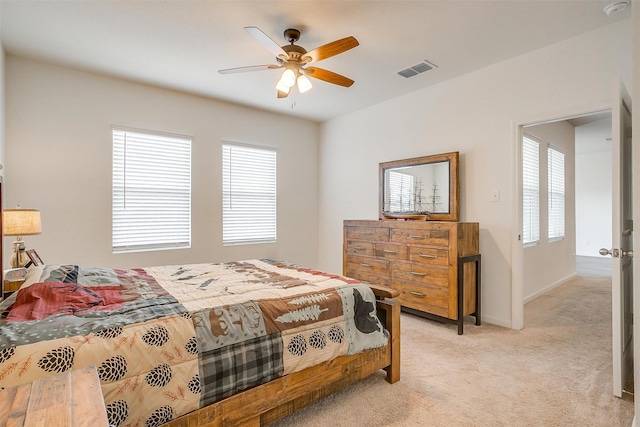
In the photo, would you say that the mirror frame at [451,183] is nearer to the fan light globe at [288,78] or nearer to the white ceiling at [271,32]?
the white ceiling at [271,32]

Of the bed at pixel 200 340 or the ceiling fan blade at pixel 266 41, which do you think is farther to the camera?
the ceiling fan blade at pixel 266 41

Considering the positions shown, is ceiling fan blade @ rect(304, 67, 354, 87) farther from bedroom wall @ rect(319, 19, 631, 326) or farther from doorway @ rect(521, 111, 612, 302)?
doorway @ rect(521, 111, 612, 302)

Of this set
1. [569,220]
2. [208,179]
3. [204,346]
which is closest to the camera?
[204,346]

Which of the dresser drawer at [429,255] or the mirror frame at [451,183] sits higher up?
the mirror frame at [451,183]

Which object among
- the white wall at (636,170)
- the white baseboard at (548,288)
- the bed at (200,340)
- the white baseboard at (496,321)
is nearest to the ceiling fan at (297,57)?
the white wall at (636,170)

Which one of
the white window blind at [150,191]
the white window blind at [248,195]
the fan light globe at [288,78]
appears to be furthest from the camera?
the white window blind at [248,195]

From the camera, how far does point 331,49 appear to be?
2342mm

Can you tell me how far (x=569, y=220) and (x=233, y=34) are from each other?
629 centimetres

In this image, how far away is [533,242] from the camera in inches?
180

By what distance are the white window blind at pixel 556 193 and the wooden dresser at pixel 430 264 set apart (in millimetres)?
2684

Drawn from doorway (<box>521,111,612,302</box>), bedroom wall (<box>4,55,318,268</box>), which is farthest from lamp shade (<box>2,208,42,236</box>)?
doorway (<box>521,111,612,302</box>)

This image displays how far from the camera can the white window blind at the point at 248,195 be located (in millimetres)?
4621

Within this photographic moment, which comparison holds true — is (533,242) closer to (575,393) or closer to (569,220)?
(569,220)

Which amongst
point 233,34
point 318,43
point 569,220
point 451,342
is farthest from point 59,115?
point 569,220
